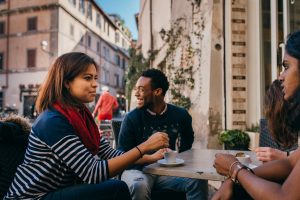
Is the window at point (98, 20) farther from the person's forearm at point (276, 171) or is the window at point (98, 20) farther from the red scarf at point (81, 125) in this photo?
the person's forearm at point (276, 171)

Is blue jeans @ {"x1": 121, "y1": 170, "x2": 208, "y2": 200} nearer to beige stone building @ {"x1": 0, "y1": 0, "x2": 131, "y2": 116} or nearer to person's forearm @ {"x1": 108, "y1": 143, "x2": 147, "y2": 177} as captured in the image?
person's forearm @ {"x1": 108, "y1": 143, "x2": 147, "y2": 177}

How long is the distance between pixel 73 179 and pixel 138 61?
14.3m

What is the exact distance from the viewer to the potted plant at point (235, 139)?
17.2 ft

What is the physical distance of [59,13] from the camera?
1116 inches

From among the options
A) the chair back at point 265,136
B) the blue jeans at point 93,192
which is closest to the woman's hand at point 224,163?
the blue jeans at point 93,192

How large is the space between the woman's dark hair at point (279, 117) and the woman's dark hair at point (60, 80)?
1.29m

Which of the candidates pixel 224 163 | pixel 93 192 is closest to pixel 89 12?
pixel 93 192

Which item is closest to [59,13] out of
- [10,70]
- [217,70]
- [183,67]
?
[10,70]

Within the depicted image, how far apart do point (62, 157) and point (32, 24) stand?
29764mm

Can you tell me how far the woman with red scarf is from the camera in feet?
6.07

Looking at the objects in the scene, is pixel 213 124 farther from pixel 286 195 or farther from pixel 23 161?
pixel 286 195

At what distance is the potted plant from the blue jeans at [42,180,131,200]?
3568 millimetres

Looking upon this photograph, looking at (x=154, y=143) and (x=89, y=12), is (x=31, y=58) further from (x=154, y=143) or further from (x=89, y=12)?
(x=154, y=143)

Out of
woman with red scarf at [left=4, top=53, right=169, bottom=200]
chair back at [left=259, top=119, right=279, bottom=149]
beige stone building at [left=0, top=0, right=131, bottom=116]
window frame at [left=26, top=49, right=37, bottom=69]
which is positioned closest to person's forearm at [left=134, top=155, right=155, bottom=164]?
woman with red scarf at [left=4, top=53, right=169, bottom=200]
